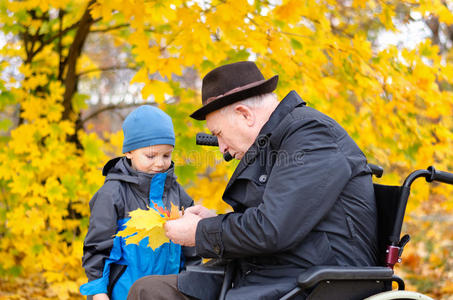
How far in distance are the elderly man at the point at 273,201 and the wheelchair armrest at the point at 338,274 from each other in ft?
0.29

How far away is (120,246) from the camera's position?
2.21m

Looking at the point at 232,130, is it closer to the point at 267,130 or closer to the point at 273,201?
the point at 267,130

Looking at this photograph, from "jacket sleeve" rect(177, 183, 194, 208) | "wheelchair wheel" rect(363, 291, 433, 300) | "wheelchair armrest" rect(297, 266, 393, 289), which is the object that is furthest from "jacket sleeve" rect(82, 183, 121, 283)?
"wheelchair wheel" rect(363, 291, 433, 300)

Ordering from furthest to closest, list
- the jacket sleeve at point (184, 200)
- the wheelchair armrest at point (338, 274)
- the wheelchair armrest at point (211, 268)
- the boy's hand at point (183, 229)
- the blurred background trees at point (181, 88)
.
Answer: the blurred background trees at point (181, 88) < the jacket sleeve at point (184, 200) < the wheelchair armrest at point (211, 268) < the boy's hand at point (183, 229) < the wheelchair armrest at point (338, 274)

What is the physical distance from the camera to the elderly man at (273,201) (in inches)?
59.2

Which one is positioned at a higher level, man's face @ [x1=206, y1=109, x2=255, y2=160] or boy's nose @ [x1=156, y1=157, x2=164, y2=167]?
man's face @ [x1=206, y1=109, x2=255, y2=160]

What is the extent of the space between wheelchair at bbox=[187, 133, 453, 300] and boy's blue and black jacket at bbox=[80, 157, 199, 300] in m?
0.45

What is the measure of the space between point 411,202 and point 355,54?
1.31m

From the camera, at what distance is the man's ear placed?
176 cm

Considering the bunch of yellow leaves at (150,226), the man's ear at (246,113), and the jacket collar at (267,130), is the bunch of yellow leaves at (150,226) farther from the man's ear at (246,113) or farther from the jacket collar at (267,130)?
the man's ear at (246,113)

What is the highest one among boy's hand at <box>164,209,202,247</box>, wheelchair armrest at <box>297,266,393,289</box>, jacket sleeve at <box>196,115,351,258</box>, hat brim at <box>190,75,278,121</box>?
hat brim at <box>190,75,278,121</box>

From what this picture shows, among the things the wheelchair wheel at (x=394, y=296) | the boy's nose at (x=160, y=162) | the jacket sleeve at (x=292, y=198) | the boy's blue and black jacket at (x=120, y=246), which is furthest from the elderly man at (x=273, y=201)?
the boy's nose at (x=160, y=162)

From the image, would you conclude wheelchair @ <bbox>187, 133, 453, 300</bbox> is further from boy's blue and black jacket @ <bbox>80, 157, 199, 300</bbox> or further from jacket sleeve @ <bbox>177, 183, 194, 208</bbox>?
jacket sleeve @ <bbox>177, 183, 194, 208</bbox>

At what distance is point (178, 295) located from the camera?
179 centimetres
